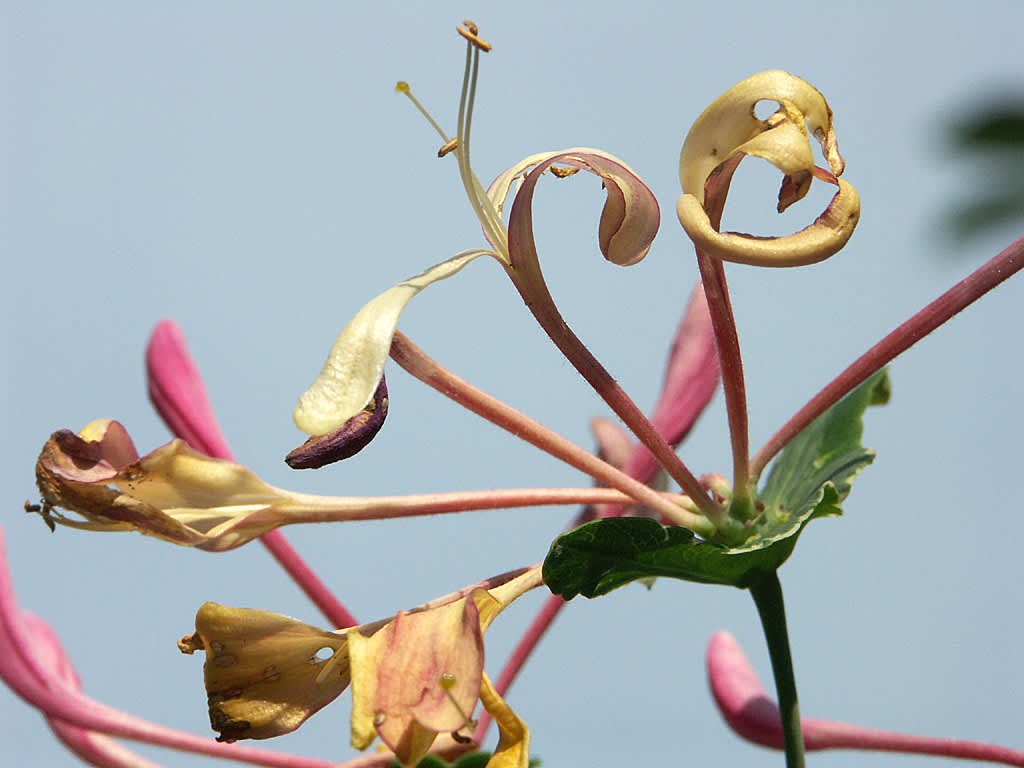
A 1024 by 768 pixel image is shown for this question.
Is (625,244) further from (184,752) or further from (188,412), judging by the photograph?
(184,752)

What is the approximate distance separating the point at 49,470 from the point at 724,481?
36 cm

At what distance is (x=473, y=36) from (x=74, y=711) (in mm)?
546

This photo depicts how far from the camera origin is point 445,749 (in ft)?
2.39

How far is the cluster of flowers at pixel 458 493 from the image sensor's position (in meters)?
0.46

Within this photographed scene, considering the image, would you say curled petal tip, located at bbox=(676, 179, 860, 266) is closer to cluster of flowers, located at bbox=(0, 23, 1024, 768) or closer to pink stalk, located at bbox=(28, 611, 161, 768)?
cluster of flowers, located at bbox=(0, 23, 1024, 768)

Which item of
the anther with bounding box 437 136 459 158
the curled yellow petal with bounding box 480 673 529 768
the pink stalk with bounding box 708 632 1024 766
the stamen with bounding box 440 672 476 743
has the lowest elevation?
the pink stalk with bounding box 708 632 1024 766

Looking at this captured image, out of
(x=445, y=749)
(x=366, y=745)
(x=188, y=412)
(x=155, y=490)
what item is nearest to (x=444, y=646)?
(x=366, y=745)

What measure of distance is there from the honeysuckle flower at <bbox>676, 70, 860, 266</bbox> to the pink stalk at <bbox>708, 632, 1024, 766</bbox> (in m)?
0.41

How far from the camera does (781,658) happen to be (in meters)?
0.60

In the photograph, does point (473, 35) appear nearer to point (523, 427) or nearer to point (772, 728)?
point (523, 427)

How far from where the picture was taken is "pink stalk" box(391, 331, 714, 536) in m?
0.56

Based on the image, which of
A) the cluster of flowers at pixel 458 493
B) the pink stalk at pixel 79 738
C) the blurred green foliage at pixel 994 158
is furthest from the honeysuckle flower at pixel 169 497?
the blurred green foliage at pixel 994 158

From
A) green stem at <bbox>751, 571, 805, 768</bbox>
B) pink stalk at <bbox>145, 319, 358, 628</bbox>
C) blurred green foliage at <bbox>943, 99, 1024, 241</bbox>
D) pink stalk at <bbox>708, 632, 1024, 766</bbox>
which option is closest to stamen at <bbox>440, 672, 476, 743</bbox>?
green stem at <bbox>751, 571, 805, 768</bbox>

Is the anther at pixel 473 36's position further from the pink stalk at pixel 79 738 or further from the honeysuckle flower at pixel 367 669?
the pink stalk at pixel 79 738
